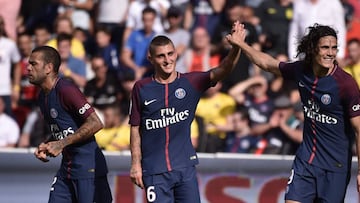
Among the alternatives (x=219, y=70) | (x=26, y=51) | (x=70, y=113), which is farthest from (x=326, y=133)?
(x=26, y=51)

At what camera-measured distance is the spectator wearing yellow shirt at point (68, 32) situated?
15539 mm

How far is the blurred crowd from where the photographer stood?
552 inches

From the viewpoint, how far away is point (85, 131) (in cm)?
1007

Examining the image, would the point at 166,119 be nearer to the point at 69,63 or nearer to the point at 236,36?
the point at 236,36

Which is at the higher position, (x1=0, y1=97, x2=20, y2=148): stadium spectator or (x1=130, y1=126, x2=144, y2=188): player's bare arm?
(x1=130, y1=126, x2=144, y2=188): player's bare arm

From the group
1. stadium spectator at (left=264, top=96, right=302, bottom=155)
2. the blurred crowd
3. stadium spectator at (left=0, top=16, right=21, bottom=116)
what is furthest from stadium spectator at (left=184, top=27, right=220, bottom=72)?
stadium spectator at (left=0, top=16, right=21, bottom=116)

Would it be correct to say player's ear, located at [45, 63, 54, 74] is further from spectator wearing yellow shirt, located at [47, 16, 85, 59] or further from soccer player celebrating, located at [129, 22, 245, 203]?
spectator wearing yellow shirt, located at [47, 16, 85, 59]

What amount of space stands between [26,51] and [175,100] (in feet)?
19.8

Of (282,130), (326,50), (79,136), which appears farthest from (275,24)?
(79,136)

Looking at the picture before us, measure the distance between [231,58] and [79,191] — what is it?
189 centimetres

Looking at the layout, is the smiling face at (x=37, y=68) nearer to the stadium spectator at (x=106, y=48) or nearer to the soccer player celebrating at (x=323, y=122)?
the soccer player celebrating at (x=323, y=122)

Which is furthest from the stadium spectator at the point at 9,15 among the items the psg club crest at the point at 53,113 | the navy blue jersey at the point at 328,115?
the navy blue jersey at the point at 328,115

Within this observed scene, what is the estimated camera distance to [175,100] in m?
10.2

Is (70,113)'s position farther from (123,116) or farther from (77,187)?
(123,116)
